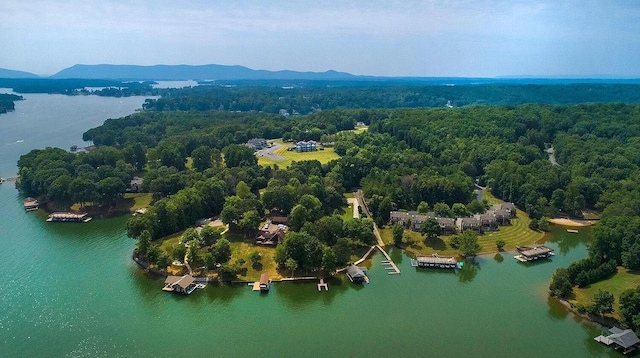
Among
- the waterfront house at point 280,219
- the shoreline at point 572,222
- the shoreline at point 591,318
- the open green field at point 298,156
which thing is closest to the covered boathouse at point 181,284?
the waterfront house at point 280,219

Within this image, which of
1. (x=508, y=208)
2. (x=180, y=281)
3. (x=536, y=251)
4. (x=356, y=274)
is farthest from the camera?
(x=508, y=208)

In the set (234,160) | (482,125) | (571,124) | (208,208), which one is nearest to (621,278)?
(208,208)

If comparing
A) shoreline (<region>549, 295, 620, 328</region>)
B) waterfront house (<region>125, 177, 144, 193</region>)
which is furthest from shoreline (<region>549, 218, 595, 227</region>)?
waterfront house (<region>125, 177, 144, 193</region>)

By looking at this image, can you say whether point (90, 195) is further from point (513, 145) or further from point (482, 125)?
point (482, 125)

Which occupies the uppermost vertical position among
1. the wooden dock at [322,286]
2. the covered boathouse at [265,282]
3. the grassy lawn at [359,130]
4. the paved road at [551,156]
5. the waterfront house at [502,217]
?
the grassy lawn at [359,130]

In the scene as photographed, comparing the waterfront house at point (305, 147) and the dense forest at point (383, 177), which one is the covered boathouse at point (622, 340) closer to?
the dense forest at point (383, 177)

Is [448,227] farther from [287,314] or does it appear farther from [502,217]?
[287,314]

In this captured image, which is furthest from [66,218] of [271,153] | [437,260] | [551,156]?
[551,156]
